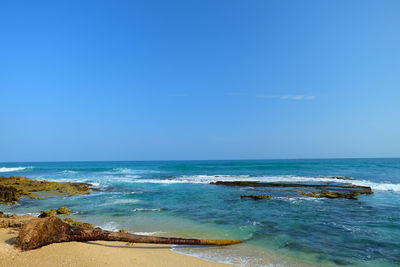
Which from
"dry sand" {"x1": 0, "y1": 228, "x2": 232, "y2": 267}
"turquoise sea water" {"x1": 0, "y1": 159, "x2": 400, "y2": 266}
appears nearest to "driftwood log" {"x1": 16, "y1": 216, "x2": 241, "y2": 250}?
"dry sand" {"x1": 0, "y1": 228, "x2": 232, "y2": 267}

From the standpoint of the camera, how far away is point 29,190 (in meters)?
23.5

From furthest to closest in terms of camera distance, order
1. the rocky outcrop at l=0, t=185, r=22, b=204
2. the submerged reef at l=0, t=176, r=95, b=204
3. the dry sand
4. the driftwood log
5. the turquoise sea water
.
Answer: the submerged reef at l=0, t=176, r=95, b=204 → the rocky outcrop at l=0, t=185, r=22, b=204 → the turquoise sea water → the driftwood log → the dry sand

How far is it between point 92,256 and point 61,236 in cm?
148

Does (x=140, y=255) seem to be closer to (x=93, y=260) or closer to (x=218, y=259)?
(x=93, y=260)

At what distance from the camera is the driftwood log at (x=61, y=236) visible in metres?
6.70

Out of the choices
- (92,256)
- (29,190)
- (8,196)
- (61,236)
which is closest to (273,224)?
(92,256)

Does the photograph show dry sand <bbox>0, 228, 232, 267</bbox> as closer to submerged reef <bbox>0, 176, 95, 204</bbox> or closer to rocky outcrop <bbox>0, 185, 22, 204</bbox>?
rocky outcrop <bbox>0, 185, 22, 204</bbox>

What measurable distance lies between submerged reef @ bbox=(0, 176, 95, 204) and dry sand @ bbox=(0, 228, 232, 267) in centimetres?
1360

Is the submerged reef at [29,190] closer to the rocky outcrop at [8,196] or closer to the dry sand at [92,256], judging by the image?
the rocky outcrop at [8,196]

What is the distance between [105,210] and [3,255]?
914 cm

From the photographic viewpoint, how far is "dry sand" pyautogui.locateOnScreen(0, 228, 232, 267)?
600 centimetres

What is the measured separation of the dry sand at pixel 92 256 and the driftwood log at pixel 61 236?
0.18 meters

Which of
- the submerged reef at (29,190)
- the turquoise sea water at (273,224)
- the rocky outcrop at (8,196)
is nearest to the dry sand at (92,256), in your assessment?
the turquoise sea water at (273,224)

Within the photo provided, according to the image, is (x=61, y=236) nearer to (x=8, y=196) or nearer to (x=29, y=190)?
(x=8, y=196)
